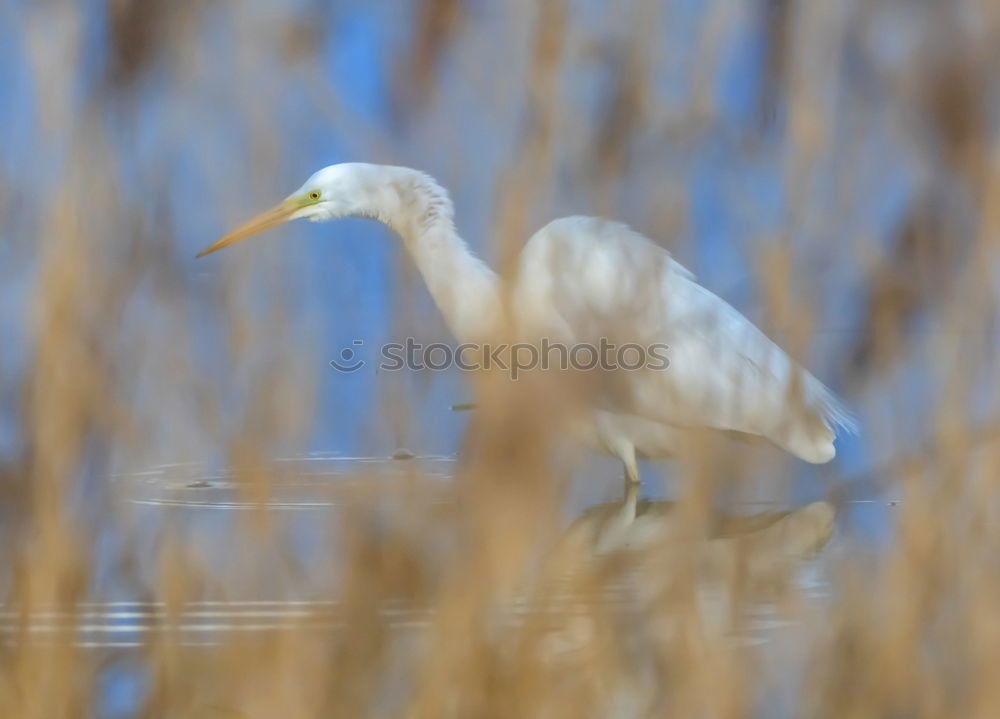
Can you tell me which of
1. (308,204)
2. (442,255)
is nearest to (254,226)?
(308,204)

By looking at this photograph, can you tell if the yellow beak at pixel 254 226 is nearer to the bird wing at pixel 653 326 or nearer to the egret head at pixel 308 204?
the egret head at pixel 308 204

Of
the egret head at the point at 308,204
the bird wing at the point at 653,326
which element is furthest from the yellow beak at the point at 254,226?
the bird wing at the point at 653,326

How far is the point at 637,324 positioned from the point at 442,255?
0.33 metres

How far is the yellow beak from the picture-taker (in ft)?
1.39

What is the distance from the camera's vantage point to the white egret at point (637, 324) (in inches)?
13.2

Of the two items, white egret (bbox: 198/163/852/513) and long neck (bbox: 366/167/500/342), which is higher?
long neck (bbox: 366/167/500/342)

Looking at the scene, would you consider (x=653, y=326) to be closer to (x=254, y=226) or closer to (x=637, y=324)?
(x=637, y=324)

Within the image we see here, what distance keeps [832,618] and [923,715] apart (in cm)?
4

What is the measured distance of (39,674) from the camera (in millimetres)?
358

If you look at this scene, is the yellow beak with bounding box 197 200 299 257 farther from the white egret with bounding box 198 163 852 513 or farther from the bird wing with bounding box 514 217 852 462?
the bird wing with bounding box 514 217 852 462

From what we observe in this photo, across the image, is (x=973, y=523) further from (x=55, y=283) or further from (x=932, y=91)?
(x=55, y=283)

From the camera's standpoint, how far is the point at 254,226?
429 mm

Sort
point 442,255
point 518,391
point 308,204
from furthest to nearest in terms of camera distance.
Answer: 1. point 442,255
2. point 308,204
3. point 518,391

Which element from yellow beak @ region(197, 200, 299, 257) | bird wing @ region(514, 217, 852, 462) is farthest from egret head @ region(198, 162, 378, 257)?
bird wing @ region(514, 217, 852, 462)
